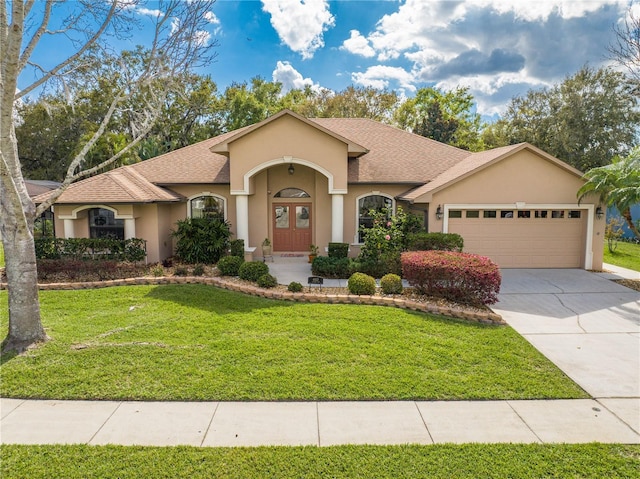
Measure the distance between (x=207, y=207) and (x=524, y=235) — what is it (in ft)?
42.7

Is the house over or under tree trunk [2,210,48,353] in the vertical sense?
over

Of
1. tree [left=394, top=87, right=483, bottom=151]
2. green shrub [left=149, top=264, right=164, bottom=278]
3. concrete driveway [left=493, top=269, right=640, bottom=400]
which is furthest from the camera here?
tree [left=394, top=87, right=483, bottom=151]

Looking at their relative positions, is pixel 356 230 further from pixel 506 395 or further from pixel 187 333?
pixel 506 395

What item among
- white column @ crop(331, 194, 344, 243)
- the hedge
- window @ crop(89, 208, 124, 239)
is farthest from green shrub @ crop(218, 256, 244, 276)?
window @ crop(89, 208, 124, 239)

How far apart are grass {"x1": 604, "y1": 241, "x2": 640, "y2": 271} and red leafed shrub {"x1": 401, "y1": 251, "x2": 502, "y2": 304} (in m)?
10.0

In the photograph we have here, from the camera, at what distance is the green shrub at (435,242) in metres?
13.7

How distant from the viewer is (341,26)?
2009 cm

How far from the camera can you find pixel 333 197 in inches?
618

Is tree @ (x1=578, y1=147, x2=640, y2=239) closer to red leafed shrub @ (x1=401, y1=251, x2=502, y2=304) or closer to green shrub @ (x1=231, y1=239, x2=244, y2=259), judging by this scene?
red leafed shrub @ (x1=401, y1=251, x2=502, y2=304)

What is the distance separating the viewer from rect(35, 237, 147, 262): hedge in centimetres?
1366

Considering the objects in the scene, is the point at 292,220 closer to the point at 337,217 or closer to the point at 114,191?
the point at 337,217

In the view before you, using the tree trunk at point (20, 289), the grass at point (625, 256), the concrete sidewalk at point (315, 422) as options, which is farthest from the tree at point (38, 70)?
the grass at point (625, 256)

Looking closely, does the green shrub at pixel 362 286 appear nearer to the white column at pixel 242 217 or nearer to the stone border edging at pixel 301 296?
the stone border edging at pixel 301 296

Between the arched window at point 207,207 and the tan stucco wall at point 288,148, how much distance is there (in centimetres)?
Result: 212
